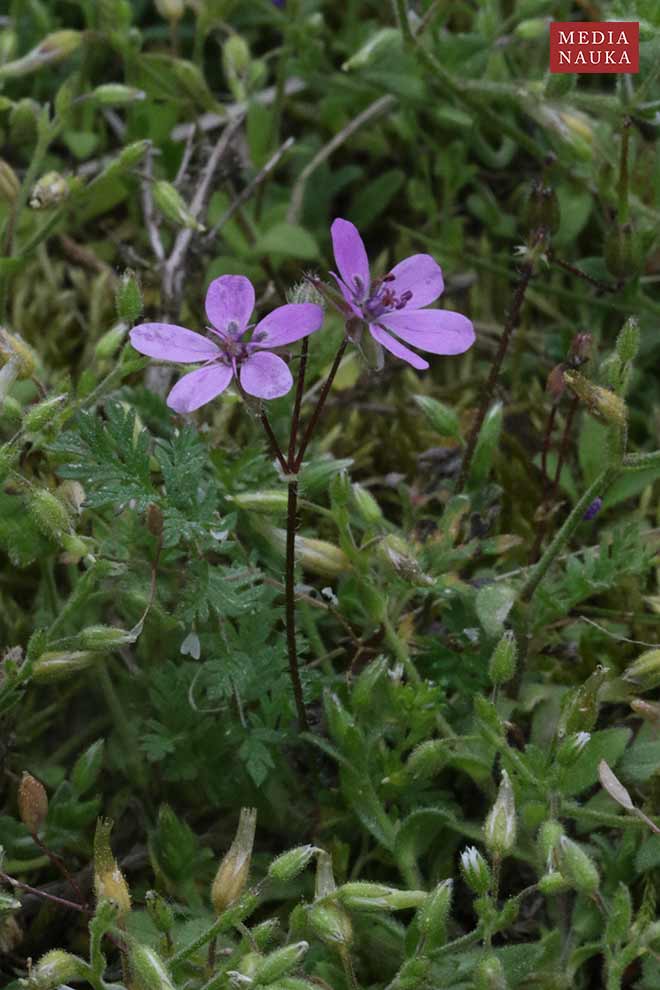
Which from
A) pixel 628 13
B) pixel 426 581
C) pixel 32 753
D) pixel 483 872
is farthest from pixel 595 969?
pixel 628 13

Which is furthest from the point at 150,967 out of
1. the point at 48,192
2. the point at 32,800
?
the point at 48,192

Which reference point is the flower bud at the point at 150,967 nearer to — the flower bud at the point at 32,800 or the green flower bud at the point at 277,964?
the green flower bud at the point at 277,964

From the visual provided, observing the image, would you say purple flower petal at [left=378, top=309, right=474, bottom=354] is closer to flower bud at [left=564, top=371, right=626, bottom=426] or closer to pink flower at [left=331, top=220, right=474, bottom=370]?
pink flower at [left=331, top=220, right=474, bottom=370]

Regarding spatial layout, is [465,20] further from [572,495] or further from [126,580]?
[126,580]

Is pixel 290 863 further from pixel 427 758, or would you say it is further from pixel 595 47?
pixel 595 47

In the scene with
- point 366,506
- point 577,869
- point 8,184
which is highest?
point 8,184

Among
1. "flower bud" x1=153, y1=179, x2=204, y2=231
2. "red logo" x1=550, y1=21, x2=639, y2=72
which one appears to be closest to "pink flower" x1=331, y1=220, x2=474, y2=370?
"flower bud" x1=153, y1=179, x2=204, y2=231

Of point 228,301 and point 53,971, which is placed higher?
point 228,301
